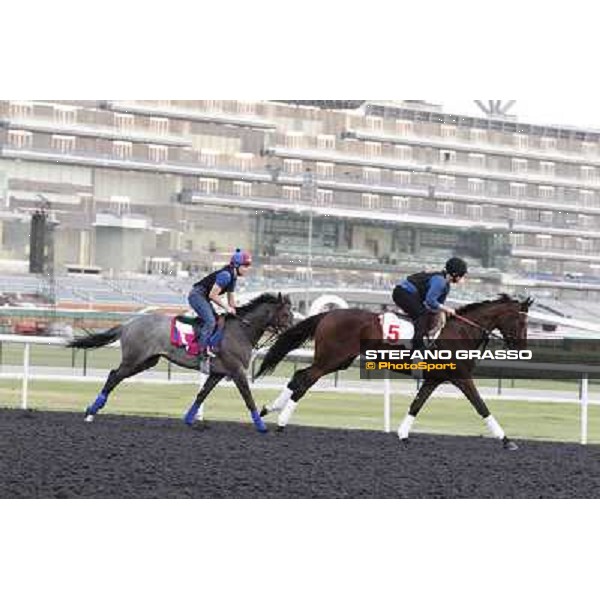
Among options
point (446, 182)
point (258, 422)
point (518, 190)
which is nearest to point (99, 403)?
point (258, 422)

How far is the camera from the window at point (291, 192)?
24.5 m

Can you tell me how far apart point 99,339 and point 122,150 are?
1137 cm

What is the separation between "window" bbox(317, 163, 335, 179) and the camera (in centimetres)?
2117

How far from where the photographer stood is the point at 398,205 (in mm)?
22531

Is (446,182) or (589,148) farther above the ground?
(589,148)

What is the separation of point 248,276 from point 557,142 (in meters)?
5.68

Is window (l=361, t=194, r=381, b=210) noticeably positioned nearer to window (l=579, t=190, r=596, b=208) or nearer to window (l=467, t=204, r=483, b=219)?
window (l=467, t=204, r=483, b=219)

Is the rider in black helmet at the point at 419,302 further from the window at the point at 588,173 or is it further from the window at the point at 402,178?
the window at the point at 402,178

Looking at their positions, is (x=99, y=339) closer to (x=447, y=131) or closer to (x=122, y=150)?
(x=122, y=150)

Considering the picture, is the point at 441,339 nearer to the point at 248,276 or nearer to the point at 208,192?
the point at 208,192

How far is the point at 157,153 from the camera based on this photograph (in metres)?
20.7

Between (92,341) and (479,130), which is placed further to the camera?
(479,130)

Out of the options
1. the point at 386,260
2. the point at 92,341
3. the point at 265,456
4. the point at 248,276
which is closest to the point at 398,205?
the point at 386,260

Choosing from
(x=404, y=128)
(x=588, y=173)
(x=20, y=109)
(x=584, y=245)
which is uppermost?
(x=20, y=109)
